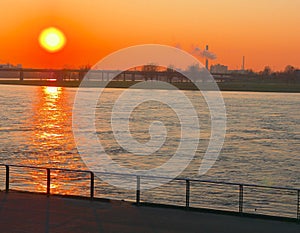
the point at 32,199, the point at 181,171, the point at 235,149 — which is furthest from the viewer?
the point at 235,149

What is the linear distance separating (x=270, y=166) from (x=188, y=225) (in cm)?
2297

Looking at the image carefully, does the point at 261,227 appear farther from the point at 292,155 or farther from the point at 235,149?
the point at 235,149

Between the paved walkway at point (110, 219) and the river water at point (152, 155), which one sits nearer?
the paved walkway at point (110, 219)

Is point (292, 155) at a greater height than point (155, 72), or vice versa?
point (155, 72)

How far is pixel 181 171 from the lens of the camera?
32438mm

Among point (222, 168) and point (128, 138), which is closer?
point (222, 168)

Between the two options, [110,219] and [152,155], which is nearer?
[110,219]

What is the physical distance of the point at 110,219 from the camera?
12.5 m

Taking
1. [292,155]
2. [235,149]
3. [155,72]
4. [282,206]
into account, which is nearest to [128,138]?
[235,149]

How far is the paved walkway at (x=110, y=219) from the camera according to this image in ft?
38.2

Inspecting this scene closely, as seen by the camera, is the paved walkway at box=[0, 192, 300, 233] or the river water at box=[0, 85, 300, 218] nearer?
the paved walkway at box=[0, 192, 300, 233]

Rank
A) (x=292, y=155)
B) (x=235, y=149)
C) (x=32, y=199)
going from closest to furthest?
(x=32, y=199) < (x=292, y=155) < (x=235, y=149)

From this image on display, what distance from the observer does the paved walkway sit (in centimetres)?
1164

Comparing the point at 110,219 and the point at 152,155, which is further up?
the point at 110,219
